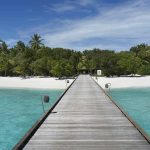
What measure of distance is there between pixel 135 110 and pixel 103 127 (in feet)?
49.3

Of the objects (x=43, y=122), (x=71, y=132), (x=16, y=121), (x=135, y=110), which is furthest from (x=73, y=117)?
(x=135, y=110)

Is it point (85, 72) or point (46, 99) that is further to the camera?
point (85, 72)

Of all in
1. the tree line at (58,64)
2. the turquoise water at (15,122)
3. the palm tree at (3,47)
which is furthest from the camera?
the palm tree at (3,47)

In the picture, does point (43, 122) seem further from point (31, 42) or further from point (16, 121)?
point (31, 42)

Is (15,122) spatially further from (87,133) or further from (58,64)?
(58,64)

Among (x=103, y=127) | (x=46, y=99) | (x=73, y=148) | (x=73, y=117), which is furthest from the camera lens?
(x=46, y=99)

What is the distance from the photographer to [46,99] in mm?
19625

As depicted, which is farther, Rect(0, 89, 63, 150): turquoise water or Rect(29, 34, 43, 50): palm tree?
Rect(29, 34, 43, 50): palm tree

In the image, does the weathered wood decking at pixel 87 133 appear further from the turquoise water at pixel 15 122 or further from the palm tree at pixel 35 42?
the palm tree at pixel 35 42

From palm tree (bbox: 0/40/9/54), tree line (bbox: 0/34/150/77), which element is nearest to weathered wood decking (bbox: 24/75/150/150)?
tree line (bbox: 0/34/150/77)

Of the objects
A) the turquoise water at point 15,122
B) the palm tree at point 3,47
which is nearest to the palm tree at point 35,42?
the palm tree at point 3,47

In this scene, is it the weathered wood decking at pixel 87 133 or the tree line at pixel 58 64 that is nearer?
the weathered wood decking at pixel 87 133

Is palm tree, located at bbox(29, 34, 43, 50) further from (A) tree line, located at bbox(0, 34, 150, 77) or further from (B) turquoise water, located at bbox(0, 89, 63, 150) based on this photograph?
(B) turquoise water, located at bbox(0, 89, 63, 150)

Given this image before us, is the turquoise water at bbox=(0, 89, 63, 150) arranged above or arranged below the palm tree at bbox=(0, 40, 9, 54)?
below
